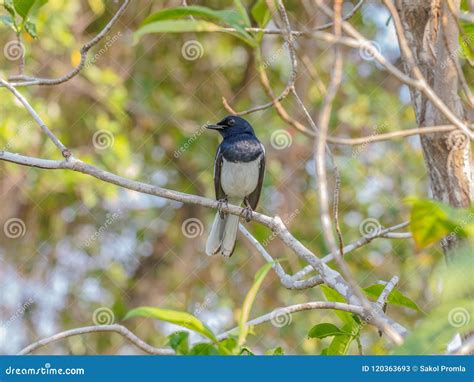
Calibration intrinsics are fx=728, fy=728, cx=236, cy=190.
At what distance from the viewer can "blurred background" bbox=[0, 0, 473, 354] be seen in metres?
6.55

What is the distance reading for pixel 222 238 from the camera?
460 cm

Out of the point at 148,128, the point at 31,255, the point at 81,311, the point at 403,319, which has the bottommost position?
the point at 403,319

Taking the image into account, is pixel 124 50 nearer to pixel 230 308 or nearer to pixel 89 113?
pixel 89 113

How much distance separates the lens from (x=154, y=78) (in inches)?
291

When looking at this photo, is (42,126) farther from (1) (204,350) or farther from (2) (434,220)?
(2) (434,220)

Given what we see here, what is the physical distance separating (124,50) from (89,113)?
76 cm

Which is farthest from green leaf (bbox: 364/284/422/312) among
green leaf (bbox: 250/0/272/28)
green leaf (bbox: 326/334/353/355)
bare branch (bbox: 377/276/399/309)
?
green leaf (bbox: 250/0/272/28)

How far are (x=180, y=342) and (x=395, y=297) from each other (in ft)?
2.50

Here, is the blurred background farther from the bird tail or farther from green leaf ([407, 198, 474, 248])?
green leaf ([407, 198, 474, 248])

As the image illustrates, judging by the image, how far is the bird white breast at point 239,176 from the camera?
484 cm

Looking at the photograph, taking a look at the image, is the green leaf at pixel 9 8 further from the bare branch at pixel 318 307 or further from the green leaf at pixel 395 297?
the green leaf at pixel 395 297

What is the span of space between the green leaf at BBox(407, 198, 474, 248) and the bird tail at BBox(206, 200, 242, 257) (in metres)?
3.15
